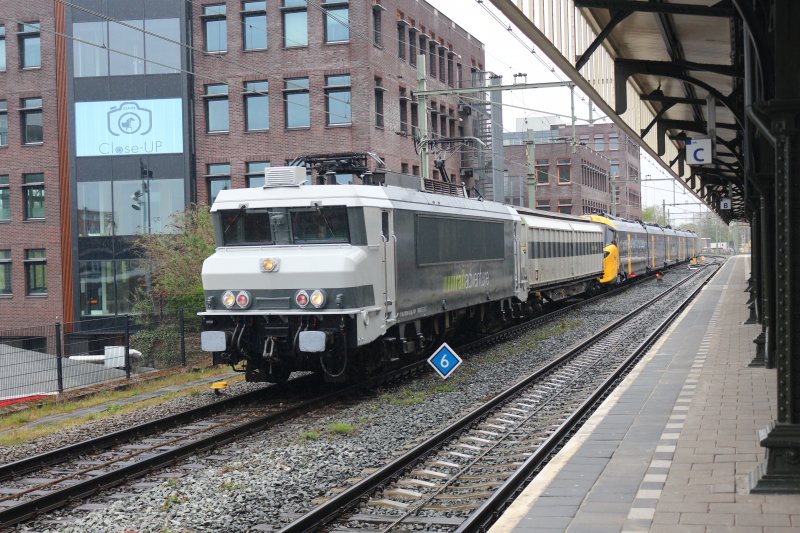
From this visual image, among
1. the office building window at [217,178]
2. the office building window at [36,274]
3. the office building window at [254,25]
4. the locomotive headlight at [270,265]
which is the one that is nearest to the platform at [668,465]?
the locomotive headlight at [270,265]

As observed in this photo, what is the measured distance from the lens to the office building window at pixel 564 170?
3123 inches

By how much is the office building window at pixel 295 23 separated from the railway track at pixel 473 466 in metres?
25.6

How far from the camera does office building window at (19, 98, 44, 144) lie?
39812mm

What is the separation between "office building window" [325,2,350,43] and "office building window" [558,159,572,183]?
4296 cm

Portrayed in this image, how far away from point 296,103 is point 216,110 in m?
3.38

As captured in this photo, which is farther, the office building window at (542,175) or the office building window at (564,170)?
the office building window at (542,175)

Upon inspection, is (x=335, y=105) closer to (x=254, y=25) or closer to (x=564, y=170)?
(x=254, y=25)

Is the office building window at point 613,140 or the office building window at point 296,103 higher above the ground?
the office building window at point 613,140

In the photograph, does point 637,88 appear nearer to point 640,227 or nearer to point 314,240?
point 314,240

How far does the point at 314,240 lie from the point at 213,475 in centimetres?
544

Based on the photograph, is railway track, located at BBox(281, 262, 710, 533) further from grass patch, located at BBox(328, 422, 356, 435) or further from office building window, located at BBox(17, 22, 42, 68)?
office building window, located at BBox(17, 22, 42, 68)

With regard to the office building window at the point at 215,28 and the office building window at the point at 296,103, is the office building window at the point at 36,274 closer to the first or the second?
the office building window at the point at 215,28

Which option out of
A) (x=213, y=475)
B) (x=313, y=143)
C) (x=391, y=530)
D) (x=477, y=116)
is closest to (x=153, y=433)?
(x=213, y=475)

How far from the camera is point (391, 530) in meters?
7.91
